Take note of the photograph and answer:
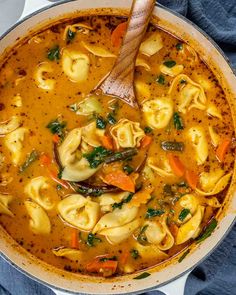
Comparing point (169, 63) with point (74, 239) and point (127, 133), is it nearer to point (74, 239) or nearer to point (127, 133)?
point (127, 133)

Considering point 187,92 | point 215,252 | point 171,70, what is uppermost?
point 171,70

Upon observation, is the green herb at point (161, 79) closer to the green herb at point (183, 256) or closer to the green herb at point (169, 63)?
the green herb at point (169, 63)

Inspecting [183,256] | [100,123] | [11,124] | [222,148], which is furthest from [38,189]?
[222,148]

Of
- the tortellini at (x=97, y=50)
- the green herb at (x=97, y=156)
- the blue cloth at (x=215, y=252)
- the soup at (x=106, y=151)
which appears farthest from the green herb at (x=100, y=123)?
the blue cloth at (x=215, y=252)

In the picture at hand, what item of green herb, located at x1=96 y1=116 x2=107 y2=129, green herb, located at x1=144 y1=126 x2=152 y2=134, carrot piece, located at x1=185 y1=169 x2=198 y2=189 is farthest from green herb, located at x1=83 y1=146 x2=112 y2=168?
carrot piece, located at x1=185 y1=169 x2=198 y2=189

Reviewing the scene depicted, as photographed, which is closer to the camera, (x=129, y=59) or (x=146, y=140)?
(x=129, y=59)

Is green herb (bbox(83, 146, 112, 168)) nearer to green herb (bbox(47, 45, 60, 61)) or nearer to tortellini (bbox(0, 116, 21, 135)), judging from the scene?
tortellini (bbox(0, 116, 21, 135))
